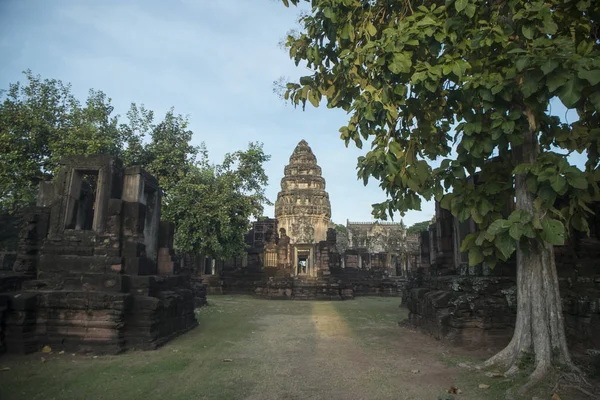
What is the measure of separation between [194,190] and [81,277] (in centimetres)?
1136

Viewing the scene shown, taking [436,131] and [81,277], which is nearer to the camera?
[436,131]

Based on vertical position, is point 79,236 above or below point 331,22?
below

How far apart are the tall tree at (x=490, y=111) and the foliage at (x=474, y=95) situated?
2 centimetres

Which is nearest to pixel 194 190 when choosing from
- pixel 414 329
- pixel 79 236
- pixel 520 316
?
pixel 79 236

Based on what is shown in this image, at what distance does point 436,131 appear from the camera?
21.3 ft

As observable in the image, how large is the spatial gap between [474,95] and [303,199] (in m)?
27.7

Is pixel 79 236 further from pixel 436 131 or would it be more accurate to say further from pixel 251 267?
pixel 251 267

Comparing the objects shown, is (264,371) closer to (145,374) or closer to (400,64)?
(145,374)

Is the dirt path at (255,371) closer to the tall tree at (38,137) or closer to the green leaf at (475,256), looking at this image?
the green leaf at (475,256)

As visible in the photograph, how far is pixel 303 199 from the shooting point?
3238 centimetres

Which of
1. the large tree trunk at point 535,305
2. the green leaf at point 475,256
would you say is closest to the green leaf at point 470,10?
the large tree trunk at point 535,305

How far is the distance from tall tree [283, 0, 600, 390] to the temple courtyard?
3.58ft

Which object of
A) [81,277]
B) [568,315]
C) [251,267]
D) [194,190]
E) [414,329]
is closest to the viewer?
[568,315]

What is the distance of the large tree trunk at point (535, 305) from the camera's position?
529cm
